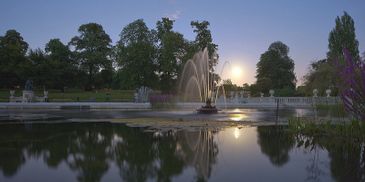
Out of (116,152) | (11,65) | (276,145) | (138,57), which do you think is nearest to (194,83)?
(138,57)

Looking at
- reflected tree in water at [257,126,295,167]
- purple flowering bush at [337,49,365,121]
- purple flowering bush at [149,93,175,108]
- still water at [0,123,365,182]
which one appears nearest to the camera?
still water at [0,123,365,182]

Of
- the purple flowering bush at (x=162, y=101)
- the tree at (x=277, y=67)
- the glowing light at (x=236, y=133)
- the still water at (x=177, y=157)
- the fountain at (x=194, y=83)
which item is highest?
the tree at (x=277, y=67)

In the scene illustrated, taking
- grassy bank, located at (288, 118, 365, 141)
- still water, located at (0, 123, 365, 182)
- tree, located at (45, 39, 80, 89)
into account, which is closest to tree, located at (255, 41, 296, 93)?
tree, located at (45, 39, 80, 89)

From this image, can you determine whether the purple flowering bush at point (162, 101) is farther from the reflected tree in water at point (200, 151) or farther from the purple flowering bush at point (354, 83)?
the purple flowering bush at point (354, 83)

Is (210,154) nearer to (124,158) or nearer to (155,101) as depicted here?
(124,158)

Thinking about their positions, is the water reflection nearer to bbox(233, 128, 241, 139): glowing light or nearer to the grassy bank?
bbox(233, 128, 241, 139): glowing light

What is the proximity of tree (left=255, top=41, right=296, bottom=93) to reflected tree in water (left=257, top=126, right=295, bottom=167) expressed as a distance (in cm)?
6400

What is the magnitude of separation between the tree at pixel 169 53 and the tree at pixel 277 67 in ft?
96.2

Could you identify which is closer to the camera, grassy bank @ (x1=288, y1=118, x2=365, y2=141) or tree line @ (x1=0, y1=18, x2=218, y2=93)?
grassy bank @ (x1=288, y1=118, x2=365, y2=141)

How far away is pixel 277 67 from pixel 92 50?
36989mm

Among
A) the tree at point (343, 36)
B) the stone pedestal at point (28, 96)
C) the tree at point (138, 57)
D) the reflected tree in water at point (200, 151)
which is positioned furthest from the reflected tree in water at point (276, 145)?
the tree at point (343, 36)

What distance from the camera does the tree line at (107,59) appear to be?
50.9 m

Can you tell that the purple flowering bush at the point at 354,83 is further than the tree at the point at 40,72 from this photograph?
No

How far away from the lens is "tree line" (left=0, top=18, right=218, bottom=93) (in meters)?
50.9
